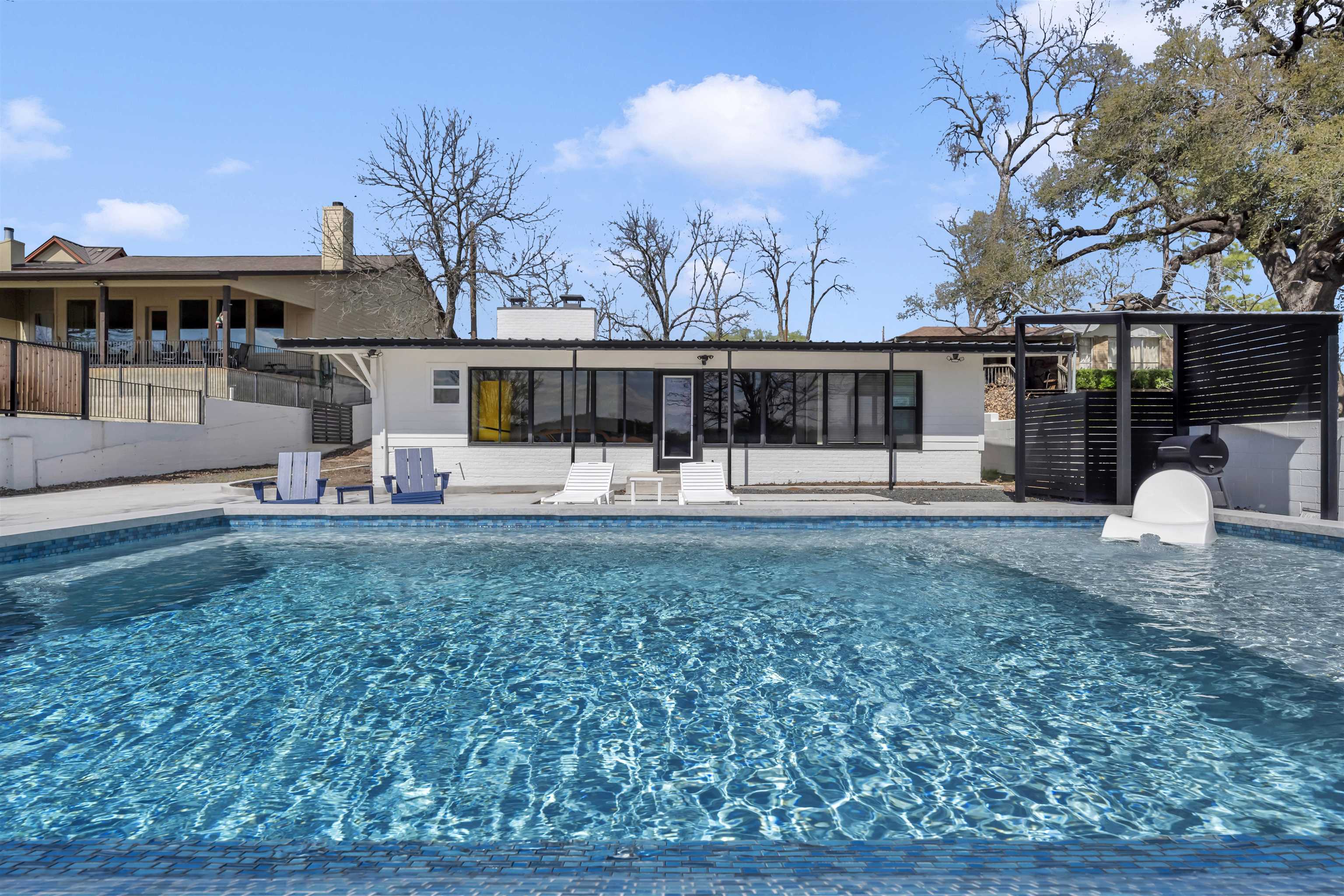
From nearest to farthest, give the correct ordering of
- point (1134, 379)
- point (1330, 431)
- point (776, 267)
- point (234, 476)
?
1. point (1330, 431)
2. point (234, 476)
3. point (1134, 379)
4. point (776, 267)

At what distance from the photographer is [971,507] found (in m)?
11.0

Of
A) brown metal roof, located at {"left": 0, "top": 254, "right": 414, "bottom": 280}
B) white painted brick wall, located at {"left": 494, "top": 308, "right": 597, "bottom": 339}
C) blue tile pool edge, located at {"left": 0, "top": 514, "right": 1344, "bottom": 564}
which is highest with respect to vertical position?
brown metal roof, located at {"left": 0, "top": 254, "right": 414, "bottom": 280}

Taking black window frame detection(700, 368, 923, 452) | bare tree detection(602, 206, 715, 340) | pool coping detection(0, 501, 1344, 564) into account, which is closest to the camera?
pool coping detection(0, 501, 1344, 564)

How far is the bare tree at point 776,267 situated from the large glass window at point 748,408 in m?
20.3

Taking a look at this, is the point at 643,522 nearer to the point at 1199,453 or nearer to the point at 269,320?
the point at 1199,453

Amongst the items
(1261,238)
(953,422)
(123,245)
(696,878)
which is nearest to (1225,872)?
(696,878)

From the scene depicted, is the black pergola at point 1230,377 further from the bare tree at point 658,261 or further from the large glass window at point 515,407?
the bare tree at point 658,261

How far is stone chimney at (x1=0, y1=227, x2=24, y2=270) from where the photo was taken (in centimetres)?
2516

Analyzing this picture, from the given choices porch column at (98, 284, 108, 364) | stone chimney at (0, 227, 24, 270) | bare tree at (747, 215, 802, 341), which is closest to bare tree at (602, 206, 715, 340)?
bare tree at (747, 215, 802, 341)

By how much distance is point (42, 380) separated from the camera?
13.6m

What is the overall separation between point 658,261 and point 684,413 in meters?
20.3

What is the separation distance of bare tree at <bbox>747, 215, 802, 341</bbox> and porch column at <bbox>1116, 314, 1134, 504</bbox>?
2395 cm

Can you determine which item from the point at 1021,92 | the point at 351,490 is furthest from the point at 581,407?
the point at 1021,92

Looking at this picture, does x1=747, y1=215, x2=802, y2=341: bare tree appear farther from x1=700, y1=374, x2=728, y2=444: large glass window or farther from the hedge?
x1=700, y1=374, x2=728, y2=444: large glass window
